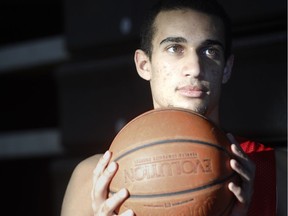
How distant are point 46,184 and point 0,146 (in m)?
0.31

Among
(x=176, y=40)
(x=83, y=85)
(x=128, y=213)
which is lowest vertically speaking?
(x=128, y=213)

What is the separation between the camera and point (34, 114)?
2.28 metres

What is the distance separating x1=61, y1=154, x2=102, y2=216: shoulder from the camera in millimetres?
931

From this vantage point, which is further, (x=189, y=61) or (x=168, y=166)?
(x=189, y=61)

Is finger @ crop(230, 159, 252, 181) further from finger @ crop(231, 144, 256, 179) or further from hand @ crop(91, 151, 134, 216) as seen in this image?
hand @ crop(91, 151, 134, 216)

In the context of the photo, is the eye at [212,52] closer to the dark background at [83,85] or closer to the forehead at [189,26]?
the forehead at [189,26]

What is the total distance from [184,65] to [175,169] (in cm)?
26

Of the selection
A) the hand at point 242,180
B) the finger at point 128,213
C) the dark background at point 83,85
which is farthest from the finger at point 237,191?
the dark background at point 83,85

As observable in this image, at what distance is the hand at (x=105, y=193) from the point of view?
0.67 metres

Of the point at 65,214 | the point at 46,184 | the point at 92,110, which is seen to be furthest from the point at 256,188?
the point at 46,184

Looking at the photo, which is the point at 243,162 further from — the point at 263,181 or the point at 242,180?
the point at 263,181

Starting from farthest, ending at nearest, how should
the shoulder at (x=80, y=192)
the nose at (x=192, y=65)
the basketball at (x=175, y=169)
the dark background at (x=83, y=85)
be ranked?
1. the dark background at (x=83, y=85)
2. the shoulder at (x=80, y=192)
3. the nose at (x=192, y=65)
4. the basketball at (x=175, y=169)

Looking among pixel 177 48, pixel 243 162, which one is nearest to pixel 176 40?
pixel 177 48

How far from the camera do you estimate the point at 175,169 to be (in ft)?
2.14
